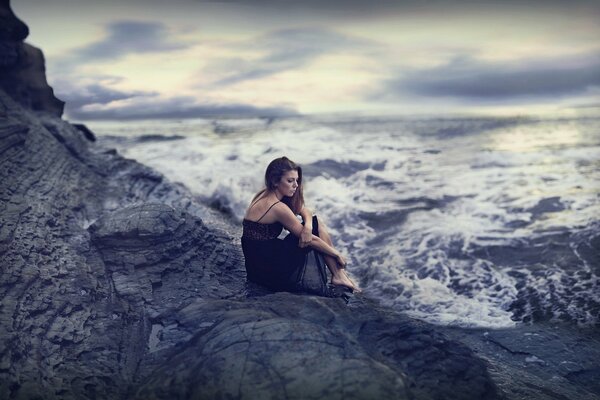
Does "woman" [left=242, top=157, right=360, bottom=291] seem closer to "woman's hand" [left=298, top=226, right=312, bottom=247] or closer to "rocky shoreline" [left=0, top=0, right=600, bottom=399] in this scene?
"woman's hand" [left=298, top=226, right=312, bottom=247]

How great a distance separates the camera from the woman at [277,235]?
4.41 metres

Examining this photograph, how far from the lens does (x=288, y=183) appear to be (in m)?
4.51

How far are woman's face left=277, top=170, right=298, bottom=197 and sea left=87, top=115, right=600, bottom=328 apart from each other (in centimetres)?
192

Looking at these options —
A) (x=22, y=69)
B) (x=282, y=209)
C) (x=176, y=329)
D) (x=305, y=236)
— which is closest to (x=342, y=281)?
(x=305, y=236)

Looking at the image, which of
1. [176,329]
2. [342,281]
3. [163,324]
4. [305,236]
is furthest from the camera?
[342,281]

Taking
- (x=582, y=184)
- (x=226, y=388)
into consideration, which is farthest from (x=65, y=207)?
(x=582, y=184)

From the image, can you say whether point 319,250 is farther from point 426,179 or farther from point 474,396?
point 426,179

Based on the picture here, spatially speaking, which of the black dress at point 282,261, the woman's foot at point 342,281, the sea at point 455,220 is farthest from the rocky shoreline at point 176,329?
the sea at point 455,220

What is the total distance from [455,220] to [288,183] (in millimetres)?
4817

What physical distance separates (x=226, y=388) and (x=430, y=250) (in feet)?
15.6

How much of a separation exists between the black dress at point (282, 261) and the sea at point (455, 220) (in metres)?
1.39

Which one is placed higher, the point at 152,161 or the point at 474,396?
the point at 152,161

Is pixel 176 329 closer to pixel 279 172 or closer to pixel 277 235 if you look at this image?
pixel 277 235

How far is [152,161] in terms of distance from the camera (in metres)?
15.1
